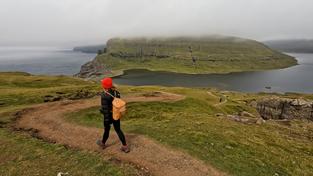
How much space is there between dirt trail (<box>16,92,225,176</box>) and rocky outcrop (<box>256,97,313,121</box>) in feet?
191

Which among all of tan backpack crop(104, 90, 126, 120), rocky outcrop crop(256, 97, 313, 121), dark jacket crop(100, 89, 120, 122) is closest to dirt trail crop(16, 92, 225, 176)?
dark jacket crop(100, 89, 120, 122)

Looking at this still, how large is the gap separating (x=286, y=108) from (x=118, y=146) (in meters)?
63.9

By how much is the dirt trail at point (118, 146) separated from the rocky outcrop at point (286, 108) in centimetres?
5810

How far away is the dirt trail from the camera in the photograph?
708 inches

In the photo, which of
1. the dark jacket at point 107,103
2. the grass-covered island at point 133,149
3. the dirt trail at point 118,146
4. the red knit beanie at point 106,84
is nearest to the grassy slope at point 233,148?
the grass-covered island at point 133,149

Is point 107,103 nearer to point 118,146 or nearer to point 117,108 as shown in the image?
point 117,108

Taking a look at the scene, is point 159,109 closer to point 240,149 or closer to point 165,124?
point 165,124

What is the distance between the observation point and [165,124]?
27.9m

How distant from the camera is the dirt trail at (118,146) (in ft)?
59.0

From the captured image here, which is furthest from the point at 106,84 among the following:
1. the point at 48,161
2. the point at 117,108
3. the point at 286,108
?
the point at 286,108

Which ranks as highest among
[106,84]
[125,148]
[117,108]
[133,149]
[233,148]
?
[106,84]

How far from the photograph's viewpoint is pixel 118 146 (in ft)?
69.6

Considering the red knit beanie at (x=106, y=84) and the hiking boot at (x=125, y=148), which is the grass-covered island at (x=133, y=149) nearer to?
the hiking boot at (x=125, y=148)

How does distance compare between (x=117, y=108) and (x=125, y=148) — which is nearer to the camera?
(x=117, y=108)
